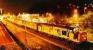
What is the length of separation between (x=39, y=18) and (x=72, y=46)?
1.55 ft

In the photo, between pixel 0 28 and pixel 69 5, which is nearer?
pixel 0 28

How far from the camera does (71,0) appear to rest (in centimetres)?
355

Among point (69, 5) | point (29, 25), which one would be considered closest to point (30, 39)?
point (29, 25)

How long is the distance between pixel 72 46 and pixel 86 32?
23 cm

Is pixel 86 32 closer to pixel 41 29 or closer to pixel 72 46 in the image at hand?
pixel 72 46

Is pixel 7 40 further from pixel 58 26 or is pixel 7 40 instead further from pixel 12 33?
pixel 58 26

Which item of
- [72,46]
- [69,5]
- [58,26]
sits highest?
[69,5]

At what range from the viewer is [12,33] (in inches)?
134

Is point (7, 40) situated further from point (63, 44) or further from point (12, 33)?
point (63, 44)

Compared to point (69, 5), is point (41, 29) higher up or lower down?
lower down

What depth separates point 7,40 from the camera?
11.0 ft

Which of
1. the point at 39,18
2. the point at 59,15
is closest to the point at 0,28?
the point at 39,18

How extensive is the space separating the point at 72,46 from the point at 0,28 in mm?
806

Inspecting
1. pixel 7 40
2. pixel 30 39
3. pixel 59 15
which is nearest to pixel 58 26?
pixel 59 15
